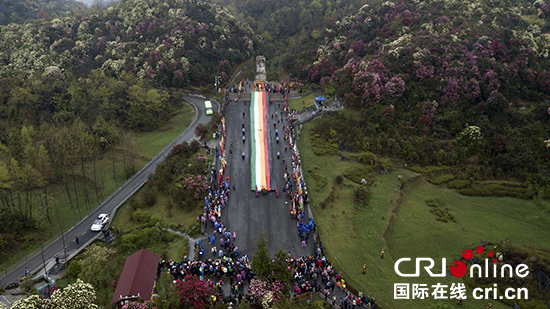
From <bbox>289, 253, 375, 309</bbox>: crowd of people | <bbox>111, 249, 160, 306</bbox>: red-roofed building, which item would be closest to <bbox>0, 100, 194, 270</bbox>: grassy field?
<bbox>111, 249, 160, 306</bbox>: red-roofed building

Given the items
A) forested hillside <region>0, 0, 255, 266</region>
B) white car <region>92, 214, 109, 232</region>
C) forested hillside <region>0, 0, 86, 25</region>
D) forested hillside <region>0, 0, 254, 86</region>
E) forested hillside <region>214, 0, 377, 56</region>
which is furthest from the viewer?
forested hillside <region>214, 0, 377, 56</region>

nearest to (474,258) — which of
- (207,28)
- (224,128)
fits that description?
(224,128)

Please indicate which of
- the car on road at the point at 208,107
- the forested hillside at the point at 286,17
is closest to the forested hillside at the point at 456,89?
the car on road at the point at 208,107

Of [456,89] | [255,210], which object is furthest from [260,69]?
[255,210]

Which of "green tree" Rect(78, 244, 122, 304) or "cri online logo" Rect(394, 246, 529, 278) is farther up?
"green tree" Rect(78, 244, 122, 304)

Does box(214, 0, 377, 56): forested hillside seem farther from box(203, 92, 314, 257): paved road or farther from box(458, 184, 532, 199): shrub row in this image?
box(458, 184, 532, 199): shrub row

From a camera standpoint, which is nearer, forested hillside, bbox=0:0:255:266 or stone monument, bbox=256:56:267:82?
forested hillside, bbox=0:0:255:266
